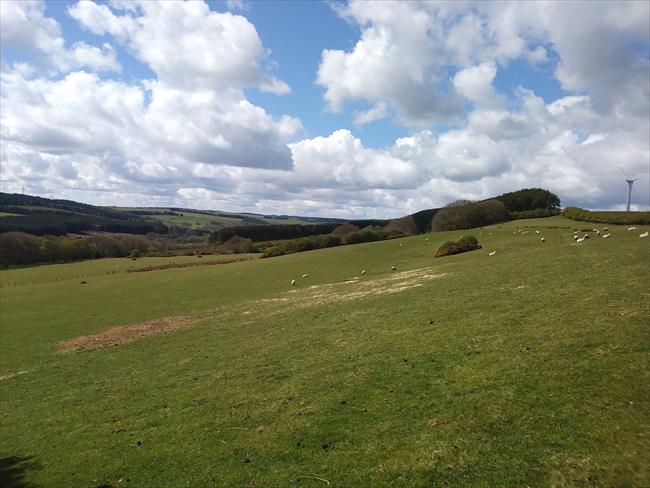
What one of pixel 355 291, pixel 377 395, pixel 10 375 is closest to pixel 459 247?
pixel 355 291

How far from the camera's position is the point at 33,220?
7726 inches

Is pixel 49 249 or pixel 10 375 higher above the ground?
pixel 49 249

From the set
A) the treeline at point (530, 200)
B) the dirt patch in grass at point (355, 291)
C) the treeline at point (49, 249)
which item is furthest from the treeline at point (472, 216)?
the treeline at point (49, 249)

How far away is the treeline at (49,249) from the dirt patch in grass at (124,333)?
9631 centimetres

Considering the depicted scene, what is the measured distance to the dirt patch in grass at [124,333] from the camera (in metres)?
28.0

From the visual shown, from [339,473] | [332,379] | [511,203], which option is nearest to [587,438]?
[339,473]

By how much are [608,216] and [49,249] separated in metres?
135

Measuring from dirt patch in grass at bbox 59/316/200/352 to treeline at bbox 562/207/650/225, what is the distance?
182 ft

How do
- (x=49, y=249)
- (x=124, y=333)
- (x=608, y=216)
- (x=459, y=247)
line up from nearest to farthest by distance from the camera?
(x=124, y=333), (x=459, y=247), (x=608, y=216), (x=49, y=249)

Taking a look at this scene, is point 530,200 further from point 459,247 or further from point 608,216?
point 459,247

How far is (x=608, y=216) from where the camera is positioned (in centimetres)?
6450

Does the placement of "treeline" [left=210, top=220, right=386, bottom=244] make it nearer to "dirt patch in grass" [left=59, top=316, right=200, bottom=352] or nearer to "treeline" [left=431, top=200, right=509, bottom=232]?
"treeline" [left=431, top=200, right=509, bottom=232]

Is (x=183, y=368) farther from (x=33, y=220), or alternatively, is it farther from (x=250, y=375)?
(x=33, y=220)

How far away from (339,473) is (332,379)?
5087 mm
